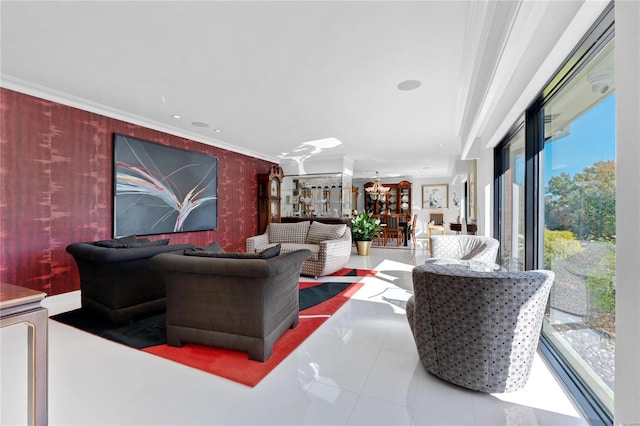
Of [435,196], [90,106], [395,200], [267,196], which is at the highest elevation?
[90,106]

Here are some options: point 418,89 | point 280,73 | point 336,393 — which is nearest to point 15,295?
point 336,393

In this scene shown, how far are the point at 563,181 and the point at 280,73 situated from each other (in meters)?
2.51

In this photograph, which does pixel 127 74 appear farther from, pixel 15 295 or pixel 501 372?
pixel 501 372

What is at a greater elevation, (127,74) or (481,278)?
(127,74)

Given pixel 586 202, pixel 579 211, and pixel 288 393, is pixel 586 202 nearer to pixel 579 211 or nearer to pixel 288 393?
pixel 579 211

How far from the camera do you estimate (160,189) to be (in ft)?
14.4

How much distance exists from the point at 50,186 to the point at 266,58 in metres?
2.93

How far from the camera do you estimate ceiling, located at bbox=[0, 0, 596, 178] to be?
1887 mm

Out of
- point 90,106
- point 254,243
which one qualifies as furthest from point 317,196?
point 90,106

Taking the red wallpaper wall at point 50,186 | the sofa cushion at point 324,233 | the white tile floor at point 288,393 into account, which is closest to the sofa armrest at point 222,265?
the white tile floor at point 288,393

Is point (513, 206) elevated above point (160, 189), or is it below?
below

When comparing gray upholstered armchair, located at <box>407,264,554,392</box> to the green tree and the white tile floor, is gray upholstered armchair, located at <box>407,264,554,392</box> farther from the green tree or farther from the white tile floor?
the green tree

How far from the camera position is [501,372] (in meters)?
1.56

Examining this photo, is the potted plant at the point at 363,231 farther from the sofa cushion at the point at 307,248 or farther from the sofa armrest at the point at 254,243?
the sofa armrest at the point at 254,243
